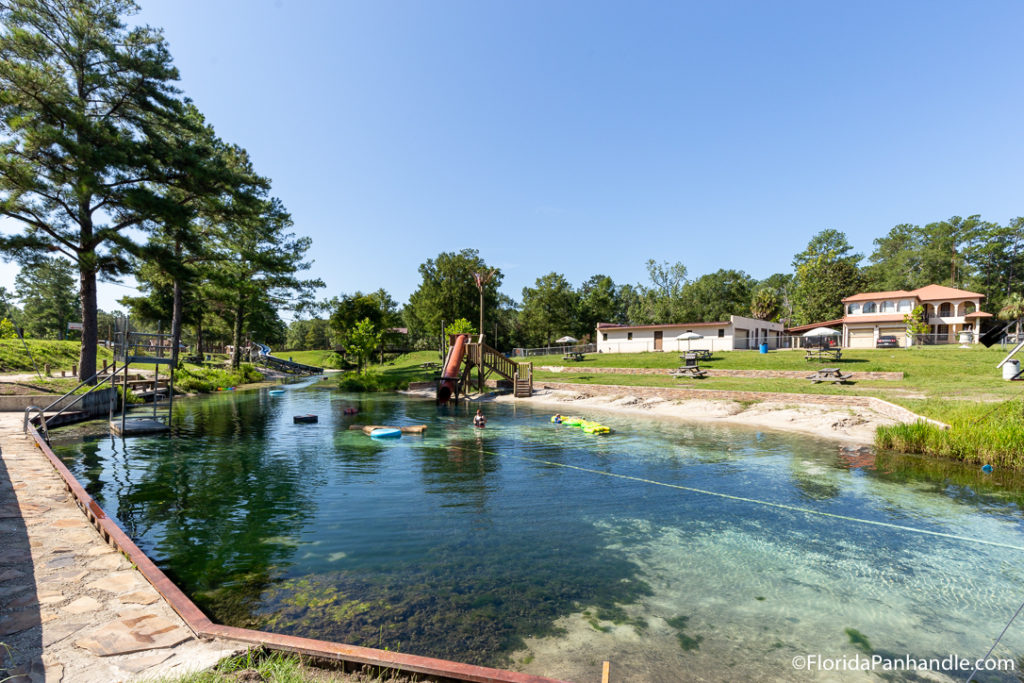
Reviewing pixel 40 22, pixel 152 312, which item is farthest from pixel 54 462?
pixel 152 312

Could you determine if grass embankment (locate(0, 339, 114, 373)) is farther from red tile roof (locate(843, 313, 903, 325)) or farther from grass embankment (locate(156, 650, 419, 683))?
red tile roof (locate(843, 313, 903, 325))

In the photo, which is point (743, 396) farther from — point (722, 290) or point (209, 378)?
point (722, 290)

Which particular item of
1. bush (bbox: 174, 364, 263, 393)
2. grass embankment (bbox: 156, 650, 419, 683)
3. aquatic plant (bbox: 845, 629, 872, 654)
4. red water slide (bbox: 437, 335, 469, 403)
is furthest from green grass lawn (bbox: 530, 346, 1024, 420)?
bush (bbox: 174, 364, 263, 393)

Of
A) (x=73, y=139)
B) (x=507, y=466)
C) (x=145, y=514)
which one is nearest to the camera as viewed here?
(x=145, y=514)

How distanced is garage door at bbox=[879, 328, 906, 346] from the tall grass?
120 ft

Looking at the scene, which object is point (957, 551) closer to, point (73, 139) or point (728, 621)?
point (728, 621)

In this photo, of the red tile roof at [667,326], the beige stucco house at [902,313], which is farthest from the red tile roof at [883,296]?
the red tile roof at [667,326]

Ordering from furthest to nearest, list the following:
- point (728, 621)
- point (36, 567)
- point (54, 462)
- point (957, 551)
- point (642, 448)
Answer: point (642, 448)
point (54, 462)
point (957, 551)
point (728, 621)
point (36, 567)

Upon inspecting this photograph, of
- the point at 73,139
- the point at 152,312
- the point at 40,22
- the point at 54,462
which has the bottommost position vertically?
the point at 54,462

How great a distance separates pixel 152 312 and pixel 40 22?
1457 inches

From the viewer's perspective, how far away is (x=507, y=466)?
15.1 metres

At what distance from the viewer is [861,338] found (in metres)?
49.2

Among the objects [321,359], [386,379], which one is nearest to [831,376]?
[386,379]

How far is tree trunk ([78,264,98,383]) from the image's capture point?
22.4 m
